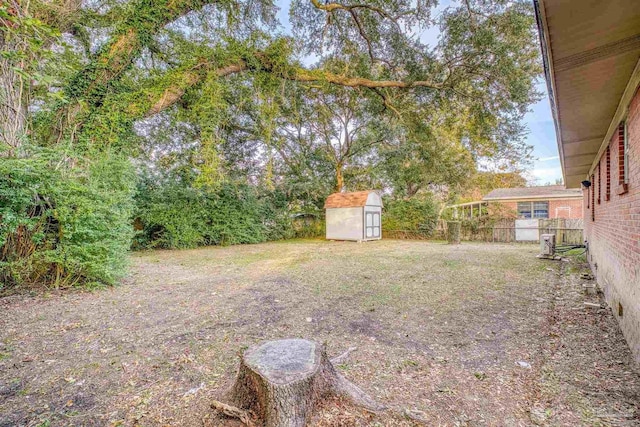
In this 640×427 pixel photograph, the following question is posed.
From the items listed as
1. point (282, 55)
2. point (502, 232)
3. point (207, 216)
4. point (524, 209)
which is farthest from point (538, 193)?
point (207, 216)

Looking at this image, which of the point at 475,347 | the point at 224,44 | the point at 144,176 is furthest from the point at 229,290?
the point at 144,176

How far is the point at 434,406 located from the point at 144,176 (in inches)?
459

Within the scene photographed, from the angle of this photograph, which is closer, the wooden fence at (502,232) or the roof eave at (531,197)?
the wooden fence at (502,232)

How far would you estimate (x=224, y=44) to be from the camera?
25.1ft

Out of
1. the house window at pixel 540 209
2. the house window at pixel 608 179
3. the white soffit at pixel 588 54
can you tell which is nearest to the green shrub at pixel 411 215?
the house window at pixel 540 209

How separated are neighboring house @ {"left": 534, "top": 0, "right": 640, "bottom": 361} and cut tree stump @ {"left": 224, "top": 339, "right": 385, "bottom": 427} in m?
2.58

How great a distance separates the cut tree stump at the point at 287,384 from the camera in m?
1.61

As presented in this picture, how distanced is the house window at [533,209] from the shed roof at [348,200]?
9201 millimetres

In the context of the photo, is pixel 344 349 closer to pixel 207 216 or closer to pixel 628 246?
pixel 628 246

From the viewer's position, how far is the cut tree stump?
1.61 metres

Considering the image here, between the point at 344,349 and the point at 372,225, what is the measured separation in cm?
1197

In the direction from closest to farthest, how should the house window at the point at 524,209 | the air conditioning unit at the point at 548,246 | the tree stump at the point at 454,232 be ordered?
the air conditioning unit at the point at 548,246 < the tree stump at the point at 454,232 < the house window at the point at 524,209

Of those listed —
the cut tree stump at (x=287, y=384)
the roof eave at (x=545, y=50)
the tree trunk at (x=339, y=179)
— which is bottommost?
the cut tree stump at (x=287, y=384)

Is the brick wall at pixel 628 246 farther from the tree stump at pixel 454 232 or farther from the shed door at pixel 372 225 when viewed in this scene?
the shed door at pixel 372 225
